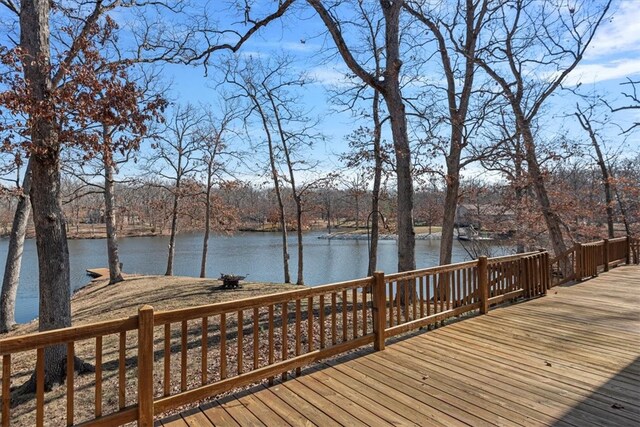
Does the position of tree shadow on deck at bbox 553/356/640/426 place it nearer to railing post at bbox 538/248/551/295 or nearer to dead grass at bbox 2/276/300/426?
dead grass at bbox 2/276/300/426

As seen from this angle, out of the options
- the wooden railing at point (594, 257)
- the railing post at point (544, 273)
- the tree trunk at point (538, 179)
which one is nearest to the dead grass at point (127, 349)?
the railing post at point (544, 273)

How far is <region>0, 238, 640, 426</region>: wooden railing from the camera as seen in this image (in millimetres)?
2502

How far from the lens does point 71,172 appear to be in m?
11.2

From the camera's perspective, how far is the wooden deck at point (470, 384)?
109 inches

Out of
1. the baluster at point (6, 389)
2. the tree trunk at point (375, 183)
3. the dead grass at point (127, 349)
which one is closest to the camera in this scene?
the baluster at point (6, 389)

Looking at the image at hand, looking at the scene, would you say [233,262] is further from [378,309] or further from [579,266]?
[378,309]

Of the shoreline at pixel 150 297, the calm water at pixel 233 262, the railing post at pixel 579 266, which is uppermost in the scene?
the railing post at pixel 579 266

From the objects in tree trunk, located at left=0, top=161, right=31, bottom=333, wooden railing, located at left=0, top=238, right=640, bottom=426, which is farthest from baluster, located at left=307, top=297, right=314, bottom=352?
tree trunk, located at left=0, top=161, right=31, bottom=333

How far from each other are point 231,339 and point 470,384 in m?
3.94

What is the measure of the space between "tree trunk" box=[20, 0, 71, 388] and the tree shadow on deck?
217 inches

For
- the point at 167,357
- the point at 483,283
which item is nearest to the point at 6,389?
the point at 167,357

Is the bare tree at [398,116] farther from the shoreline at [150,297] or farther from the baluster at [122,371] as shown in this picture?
the baluster at [122,371]

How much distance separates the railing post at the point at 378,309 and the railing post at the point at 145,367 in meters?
2.27

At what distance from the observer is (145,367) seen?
259cm
